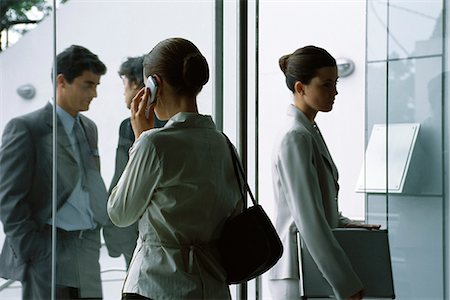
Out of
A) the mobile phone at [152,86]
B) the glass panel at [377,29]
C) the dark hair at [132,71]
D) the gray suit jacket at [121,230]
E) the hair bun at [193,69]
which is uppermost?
the glass panel at [377,29]

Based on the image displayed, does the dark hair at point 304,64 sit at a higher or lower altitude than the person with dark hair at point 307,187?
higher

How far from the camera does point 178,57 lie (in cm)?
249

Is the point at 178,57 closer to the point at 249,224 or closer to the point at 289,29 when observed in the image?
the point at 249,224

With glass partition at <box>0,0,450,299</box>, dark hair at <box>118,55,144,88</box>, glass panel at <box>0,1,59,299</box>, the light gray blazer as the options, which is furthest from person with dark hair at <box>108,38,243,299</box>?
glass partition at <box>0,0,450,299</box>

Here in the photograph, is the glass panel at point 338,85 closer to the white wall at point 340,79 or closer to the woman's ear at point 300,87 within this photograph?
the white wall at point 340,79

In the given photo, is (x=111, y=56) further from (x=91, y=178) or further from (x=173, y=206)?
(x=173, y=206)

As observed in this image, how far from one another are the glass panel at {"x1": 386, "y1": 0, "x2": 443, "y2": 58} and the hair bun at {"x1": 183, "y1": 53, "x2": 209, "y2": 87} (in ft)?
6.23

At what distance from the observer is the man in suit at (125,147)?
3.59m

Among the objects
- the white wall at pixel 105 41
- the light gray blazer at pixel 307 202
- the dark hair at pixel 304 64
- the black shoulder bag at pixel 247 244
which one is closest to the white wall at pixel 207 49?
the white wall at pixel 105 41

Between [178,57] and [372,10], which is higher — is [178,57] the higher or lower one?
the lower one

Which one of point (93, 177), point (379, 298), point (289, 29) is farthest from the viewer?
point (289, 29)

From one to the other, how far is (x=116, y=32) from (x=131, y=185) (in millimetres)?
1398

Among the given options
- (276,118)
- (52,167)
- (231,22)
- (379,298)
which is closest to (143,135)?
(52,167)

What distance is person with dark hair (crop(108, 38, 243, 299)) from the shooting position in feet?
7.82
